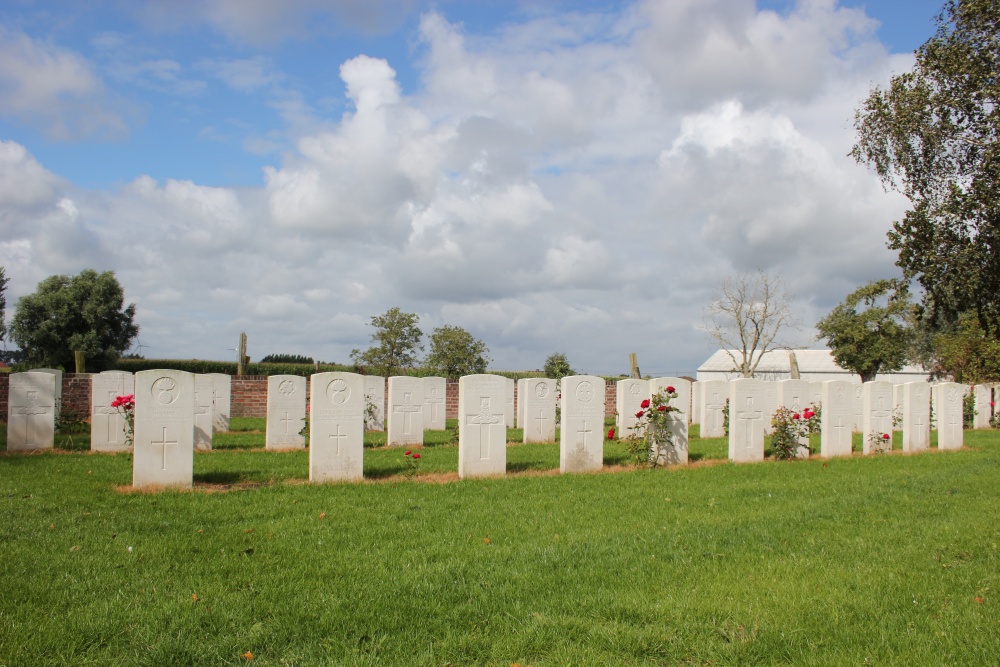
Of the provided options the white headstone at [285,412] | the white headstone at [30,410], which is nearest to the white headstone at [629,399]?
the white headstone at [285,412]

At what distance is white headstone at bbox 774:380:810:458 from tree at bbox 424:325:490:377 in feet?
70.7

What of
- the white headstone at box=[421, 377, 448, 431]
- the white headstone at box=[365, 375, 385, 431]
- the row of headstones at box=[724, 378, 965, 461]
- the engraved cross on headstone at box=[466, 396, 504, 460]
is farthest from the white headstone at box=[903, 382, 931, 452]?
the white headstone at box=[365, 375, 385, 431]

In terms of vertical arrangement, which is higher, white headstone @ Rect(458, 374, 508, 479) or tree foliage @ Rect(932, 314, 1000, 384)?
tree foliage @ Rect(932, 314, 1000, 384)

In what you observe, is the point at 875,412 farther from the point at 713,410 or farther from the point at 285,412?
the point at 285,412

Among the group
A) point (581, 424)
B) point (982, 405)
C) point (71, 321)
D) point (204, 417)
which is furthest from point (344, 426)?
point (71, 321)

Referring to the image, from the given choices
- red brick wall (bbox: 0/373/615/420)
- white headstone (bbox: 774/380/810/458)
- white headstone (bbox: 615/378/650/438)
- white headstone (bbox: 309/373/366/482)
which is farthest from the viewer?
red brick wall (bbox: 0/373/615/420)

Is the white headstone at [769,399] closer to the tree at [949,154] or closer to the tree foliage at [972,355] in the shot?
the tree at [949,154]

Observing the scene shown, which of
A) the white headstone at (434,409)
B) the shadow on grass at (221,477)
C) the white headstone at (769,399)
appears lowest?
the shadow on grass at (221,477)

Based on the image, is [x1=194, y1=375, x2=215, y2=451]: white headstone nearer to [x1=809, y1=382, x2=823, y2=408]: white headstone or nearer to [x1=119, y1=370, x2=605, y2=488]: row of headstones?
[x1=119, y1=370, x2=605, y2=488]: row of headstones

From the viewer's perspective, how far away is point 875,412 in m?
14.8

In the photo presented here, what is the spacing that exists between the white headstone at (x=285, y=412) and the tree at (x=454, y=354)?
20.1 m

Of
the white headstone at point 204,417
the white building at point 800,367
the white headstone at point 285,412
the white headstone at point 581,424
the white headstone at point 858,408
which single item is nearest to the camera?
the white headstone at point 581,424

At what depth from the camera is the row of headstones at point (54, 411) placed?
12.6m

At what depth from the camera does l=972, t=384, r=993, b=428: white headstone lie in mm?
22641
